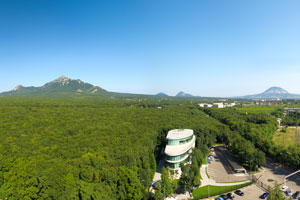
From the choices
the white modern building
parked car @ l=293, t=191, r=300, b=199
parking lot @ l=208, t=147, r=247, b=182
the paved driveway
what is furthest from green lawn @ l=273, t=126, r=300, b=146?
the white modern building

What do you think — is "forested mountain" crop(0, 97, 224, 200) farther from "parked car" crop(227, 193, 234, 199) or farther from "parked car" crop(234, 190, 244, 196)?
"parked car" crop(234, 190, 244, 196)

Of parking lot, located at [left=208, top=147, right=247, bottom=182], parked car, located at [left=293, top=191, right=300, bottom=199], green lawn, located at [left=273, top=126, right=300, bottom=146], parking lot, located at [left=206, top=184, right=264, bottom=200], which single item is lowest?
parking lot, located at [left=208, top=147, right=247, bottom=182]

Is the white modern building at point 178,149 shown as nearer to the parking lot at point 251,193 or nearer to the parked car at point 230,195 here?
the parked car at point 230,195

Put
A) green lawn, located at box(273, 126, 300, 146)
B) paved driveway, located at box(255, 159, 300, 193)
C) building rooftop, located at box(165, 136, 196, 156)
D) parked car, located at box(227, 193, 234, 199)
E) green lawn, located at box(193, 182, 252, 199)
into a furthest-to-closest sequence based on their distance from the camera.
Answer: green lawn, located at box(273, 126, 300, 146) < building rooftop, located at box(165, 136, 196, 156) < paved driveway, located at box(255, 159, 300, 193) < green lawn, located at box(193, 182, 252, 199) < parked car, located at box(227, 193, 234, 199)

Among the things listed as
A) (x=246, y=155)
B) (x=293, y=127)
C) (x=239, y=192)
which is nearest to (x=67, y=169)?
(x=239, y=192)

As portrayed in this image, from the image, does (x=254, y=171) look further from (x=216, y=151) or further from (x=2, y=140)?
(x=2, y=140)

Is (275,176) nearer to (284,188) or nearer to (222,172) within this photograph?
(284,188)
